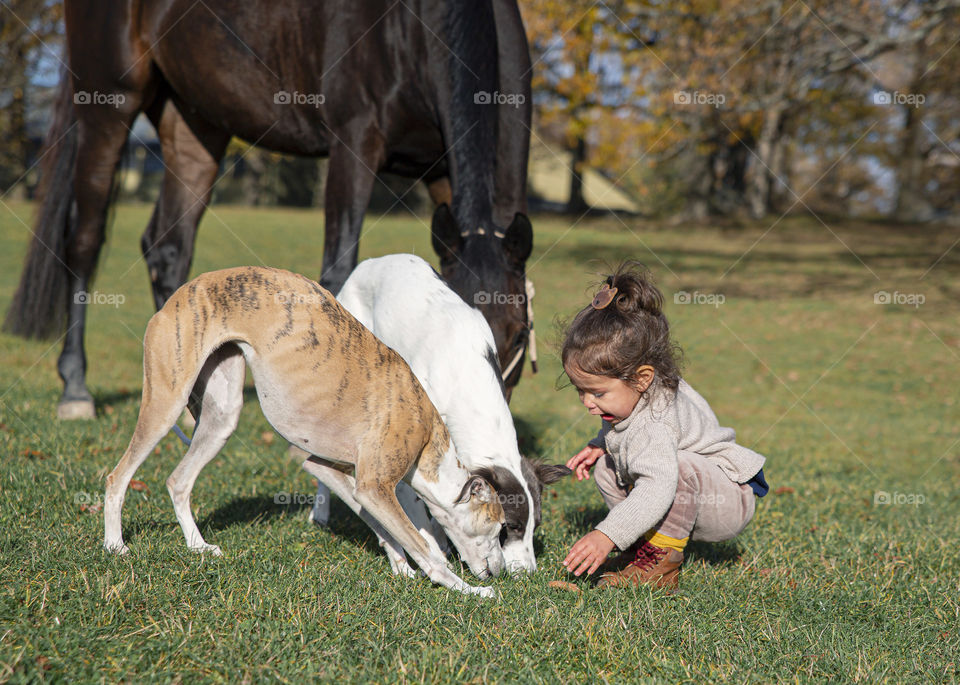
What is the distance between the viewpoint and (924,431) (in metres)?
9.17

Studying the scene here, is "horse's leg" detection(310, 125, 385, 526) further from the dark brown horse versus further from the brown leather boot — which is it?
the brown leather boot

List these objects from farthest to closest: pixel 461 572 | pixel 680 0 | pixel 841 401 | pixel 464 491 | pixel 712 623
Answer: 1. pixel 680 0
2. pixel 841 401
3. pixel 461 572
4. pixel 464 491
5. pixel 712 623

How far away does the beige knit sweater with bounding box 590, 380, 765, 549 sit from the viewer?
342 cm

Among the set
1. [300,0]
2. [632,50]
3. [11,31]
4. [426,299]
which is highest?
[632,50]

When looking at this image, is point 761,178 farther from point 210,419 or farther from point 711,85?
point 210,419

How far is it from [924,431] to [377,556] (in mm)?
7382

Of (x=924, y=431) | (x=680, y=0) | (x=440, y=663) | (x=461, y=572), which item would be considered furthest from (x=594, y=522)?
(x=680, y=0)

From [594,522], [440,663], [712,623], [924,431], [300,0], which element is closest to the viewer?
[440,663]

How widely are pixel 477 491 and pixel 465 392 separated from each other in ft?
1.49

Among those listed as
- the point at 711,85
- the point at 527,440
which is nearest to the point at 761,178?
the point at 711,85

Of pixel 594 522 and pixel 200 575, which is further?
pixel 594 522

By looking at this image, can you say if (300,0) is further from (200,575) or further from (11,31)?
(11,31)

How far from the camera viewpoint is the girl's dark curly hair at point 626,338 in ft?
11.6

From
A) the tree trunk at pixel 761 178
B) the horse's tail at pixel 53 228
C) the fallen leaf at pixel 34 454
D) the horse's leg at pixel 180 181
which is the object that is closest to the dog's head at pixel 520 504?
the fallen leaf at pixel 34 454
